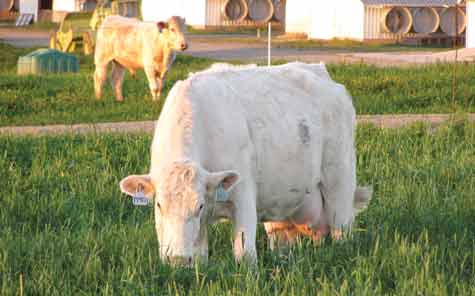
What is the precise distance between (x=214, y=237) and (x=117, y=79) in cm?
1335

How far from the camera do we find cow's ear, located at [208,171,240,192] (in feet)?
23.1

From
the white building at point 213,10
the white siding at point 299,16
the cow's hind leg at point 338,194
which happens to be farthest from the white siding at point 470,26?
the cow's hind leg at point 338,194

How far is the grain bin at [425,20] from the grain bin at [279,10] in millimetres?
10665

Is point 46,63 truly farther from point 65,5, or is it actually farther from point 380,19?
point 65,5

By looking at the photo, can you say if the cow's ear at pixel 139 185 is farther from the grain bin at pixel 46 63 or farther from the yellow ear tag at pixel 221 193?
the grain bin at pixel 46 63

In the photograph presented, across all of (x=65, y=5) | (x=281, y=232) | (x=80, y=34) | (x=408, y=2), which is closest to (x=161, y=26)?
(x=281, y=232)

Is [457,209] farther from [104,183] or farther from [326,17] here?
[326,17]

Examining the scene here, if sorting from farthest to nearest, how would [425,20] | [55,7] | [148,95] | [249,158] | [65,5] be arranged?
[55,7] < [65,5] < [425,20] < [148,95] < [249,158]

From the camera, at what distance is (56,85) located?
883 inches

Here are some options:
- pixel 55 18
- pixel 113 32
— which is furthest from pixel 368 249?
pixel 55 18

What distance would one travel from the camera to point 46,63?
1099 inches

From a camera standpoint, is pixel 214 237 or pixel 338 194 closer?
pixel 214 237

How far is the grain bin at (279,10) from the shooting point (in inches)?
2109

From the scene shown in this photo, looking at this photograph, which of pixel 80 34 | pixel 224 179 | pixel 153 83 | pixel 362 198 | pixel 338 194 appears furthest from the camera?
pixel 80 34
